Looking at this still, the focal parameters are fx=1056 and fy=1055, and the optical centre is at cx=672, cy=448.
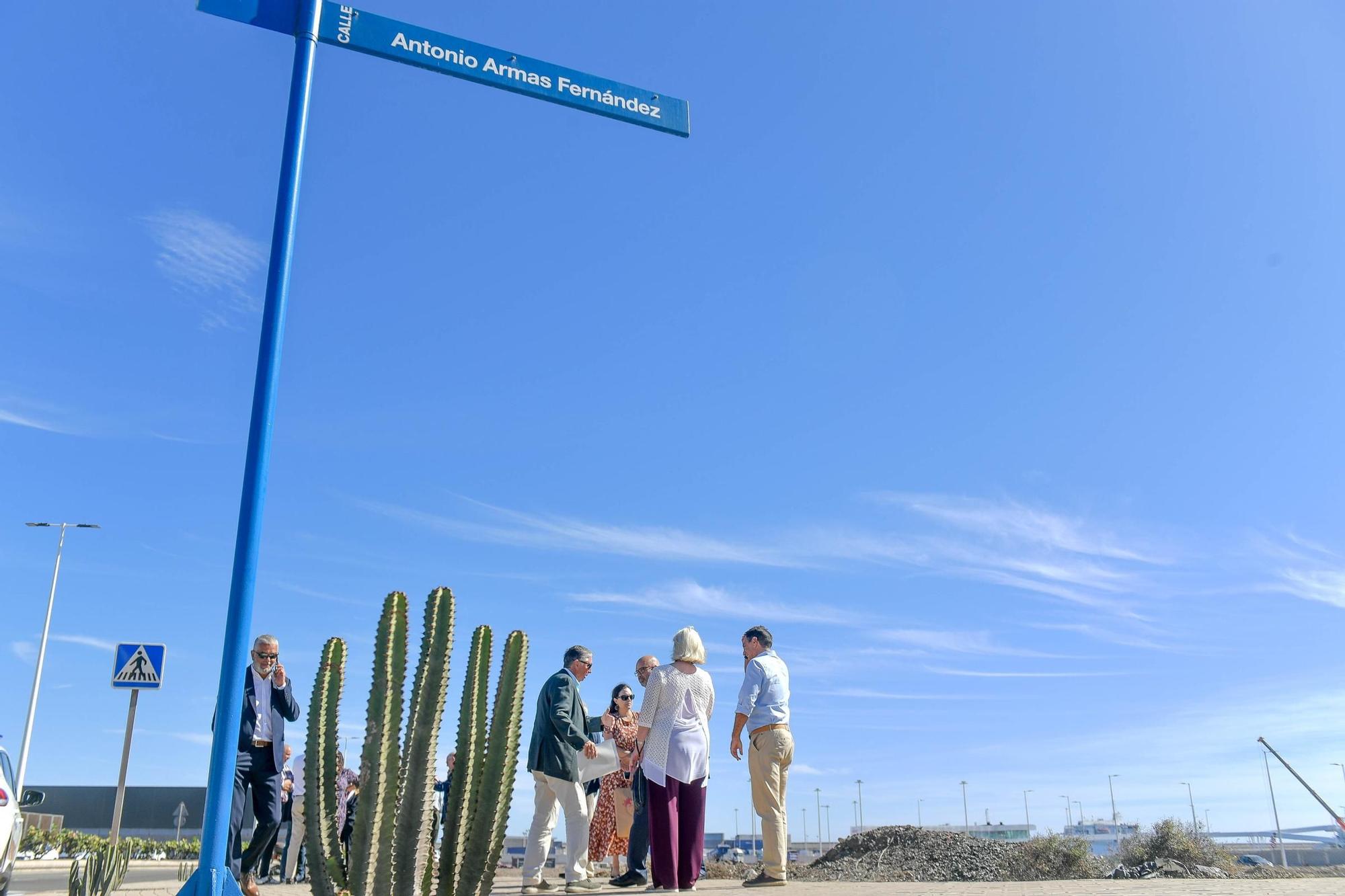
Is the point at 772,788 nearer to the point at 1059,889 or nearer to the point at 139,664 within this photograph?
the point at 1059,889

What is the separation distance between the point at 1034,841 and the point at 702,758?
24.8 feet

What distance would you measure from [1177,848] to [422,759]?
36.5ft

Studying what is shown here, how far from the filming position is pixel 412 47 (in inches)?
271

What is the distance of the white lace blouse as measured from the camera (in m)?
7.44

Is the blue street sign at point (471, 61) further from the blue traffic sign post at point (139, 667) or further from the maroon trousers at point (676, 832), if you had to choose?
the blue traffic sign post at point (139, 667)

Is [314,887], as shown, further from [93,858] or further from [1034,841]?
[1034,841]

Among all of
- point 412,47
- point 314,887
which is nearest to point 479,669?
point 314,887

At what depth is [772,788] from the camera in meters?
7.79

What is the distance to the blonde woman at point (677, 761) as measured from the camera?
730 cm

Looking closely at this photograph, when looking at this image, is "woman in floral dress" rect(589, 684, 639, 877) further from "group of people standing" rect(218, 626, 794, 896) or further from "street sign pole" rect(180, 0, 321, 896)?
"street sign pole" rect(180, 0, 321, 896)

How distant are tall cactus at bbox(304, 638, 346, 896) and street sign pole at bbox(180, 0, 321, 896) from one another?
463 mm

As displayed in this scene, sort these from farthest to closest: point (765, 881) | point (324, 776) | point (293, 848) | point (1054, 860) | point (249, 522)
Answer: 1. point (1054, 860)
2. point (293, 848)
3. point (765, 881)
4. point (249, 522)
5. point (324, 776)

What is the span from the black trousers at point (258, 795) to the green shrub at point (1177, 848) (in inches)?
392

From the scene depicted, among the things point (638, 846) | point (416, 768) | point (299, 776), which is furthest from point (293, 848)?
point (416, 768)
